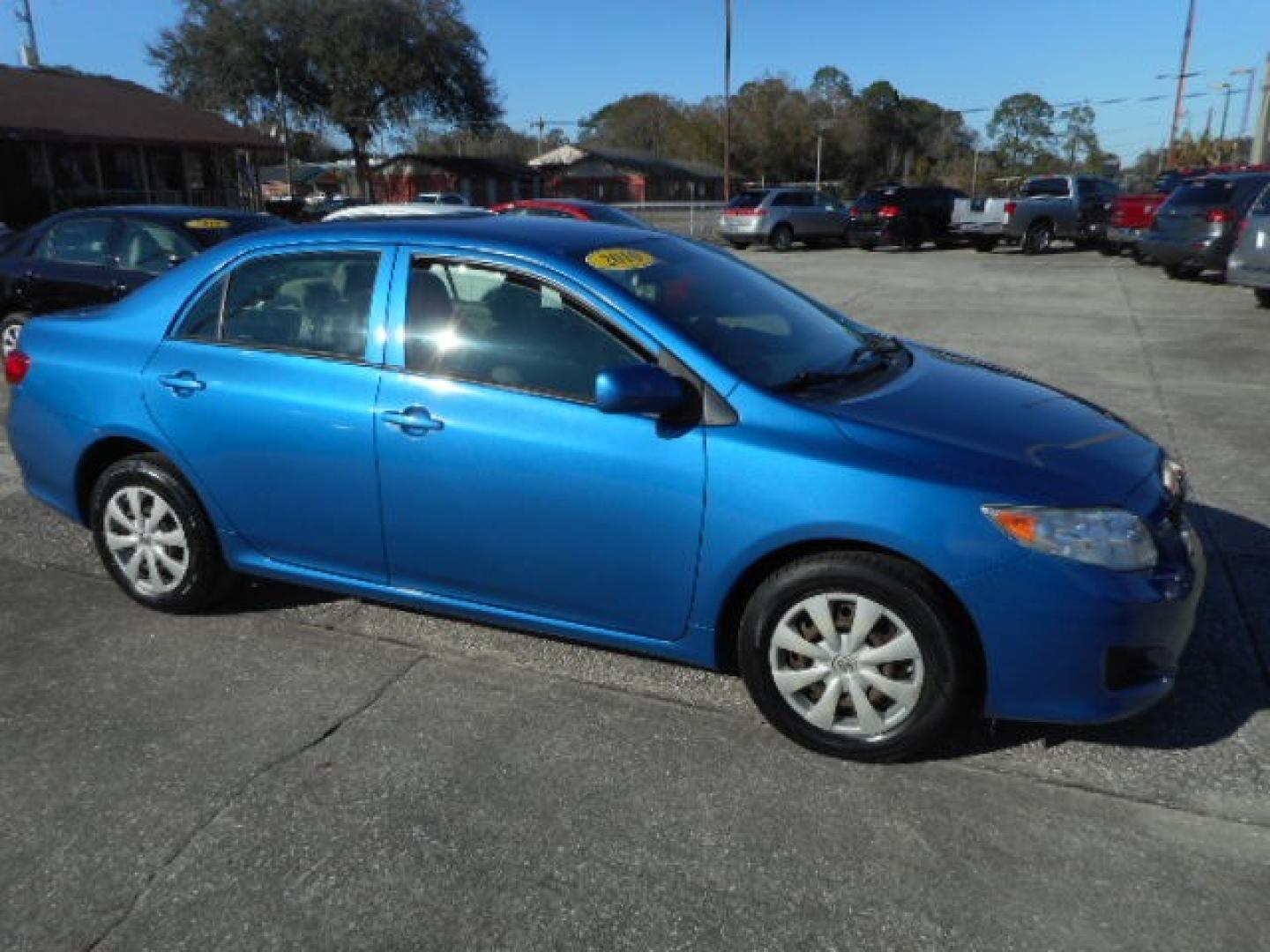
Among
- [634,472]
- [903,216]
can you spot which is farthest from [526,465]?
[903,216]

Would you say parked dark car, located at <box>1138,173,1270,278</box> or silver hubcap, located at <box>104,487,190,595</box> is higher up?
parked dark car, located at <box>1138,173,1270,278</box>

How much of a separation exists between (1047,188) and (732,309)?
2326 centimetres

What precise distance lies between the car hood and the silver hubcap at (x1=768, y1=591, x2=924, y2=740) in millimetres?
468

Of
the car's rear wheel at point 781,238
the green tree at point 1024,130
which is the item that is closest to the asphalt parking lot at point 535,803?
the car's rear wheel at point 781,238

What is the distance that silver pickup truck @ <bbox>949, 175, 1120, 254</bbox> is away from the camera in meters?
23.0

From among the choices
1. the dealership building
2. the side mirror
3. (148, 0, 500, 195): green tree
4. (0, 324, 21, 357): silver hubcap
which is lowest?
(0, 324, 21, 357): silver hubcap

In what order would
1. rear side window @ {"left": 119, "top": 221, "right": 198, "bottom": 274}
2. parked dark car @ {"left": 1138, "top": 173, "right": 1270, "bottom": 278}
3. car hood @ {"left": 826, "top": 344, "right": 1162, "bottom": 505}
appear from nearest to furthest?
car hood @ {"left": 826, "top": 344, "right": 1162, "bottom": 505} → rear side window @ {"left": 119, "top": 221, "right": 198, "bottom": 274} → parked dark car @ {"left": 1138, "top": 173, "right": 1270, "bottom": 278}

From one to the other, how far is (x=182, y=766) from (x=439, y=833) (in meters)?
0.89

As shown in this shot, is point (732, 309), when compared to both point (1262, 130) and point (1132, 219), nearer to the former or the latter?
point (1132, 219)

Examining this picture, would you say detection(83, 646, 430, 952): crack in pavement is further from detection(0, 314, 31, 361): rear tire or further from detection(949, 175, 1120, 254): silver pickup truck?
detection(949, 175, 1120, 254): silver pickup truck

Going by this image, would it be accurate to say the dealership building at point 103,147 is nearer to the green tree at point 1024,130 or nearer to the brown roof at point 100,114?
the brown roof at point 100,114

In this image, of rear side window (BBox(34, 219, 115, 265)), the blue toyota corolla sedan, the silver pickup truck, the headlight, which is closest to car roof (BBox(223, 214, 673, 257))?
the blue toyota corolla sedan

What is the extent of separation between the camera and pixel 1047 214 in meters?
23.0

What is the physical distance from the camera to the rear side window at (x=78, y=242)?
7941 mm
